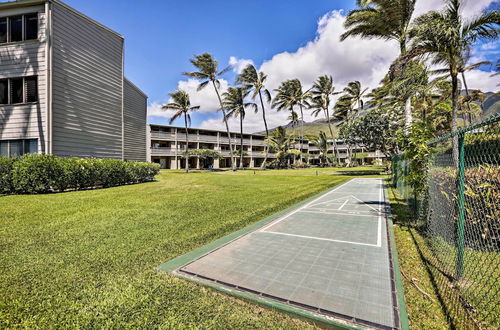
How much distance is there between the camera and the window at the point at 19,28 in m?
11.7

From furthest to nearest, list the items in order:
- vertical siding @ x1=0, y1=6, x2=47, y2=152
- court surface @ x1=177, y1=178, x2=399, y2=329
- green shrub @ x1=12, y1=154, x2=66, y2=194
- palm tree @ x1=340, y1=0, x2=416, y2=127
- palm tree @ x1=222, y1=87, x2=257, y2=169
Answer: palm tree @ x1=222, y1=87, x2=257, y2=169 → vertical siding @ x1=0, y1=6, x2=47, y2=152 → palm tree @ x1=340, y1=0, x2=416, y2=127 → green shrub @ x1=12, y1=154, x2=66, y2=194 → court surface @ x1=177, y1=178, x2=399, y2=329

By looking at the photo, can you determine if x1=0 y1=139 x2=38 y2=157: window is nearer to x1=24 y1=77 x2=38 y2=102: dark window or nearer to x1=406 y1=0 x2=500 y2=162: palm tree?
x1=24 y1=77 x2=38 y2=102: dark window

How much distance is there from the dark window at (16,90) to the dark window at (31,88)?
1.50 ft

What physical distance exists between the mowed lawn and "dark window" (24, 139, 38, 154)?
20.5 ft

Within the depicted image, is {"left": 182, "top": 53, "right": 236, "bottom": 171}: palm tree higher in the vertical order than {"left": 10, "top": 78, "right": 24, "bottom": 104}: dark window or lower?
higher

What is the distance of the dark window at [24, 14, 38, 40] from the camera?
11.7 meters

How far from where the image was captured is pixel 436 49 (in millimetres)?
6656

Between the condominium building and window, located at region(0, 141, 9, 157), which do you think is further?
window, located at region(0, 141, 9, 157)

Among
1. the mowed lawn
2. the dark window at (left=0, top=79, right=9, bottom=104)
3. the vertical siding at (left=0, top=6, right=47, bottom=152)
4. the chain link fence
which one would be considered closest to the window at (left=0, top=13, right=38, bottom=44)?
the vertical siding at (left=0, top=6, right=47, bottom=152)

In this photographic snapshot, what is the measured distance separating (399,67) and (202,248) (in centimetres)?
884

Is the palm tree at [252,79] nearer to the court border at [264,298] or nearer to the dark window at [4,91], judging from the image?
the dark window at [4,91]

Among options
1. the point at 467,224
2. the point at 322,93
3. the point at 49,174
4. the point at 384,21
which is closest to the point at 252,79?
the point at 322,93

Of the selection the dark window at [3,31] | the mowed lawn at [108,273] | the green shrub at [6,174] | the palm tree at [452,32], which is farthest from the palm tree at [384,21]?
the dark window at [3,31]

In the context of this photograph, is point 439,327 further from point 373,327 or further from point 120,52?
point 120,52
